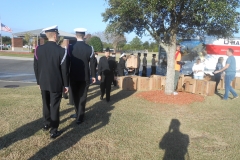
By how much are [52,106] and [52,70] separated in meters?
0.66

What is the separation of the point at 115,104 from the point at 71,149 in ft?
10.5

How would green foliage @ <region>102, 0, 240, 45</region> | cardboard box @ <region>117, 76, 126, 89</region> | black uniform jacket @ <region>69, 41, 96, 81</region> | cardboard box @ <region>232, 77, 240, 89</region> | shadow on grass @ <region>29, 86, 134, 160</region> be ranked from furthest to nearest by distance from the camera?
cardboard box @ <region>232, 77, 240, 89</region>, cardboard box @ <region>117, 76, 126, 89</region>, green foliage @ <region>102, 0, 240, 45</region>, black uniform jacket @ <region>69, 41, 96, 81</region>, shadow on grass @ <region>29, 86, 134, 160</region>

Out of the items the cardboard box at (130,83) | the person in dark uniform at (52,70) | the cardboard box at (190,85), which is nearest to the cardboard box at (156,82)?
the cardboard box at (130,83)

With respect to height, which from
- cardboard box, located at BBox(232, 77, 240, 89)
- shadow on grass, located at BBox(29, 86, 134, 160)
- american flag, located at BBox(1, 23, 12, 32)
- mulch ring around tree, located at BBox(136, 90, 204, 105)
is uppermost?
american flag, located at BBox(1, 23, 12, 32)

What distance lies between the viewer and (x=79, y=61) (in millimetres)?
4891

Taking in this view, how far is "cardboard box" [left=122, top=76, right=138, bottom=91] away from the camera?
922cm

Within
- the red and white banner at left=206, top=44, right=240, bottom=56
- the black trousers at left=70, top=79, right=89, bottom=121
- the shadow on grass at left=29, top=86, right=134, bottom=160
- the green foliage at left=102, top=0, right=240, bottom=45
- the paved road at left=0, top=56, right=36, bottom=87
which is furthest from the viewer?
the red and white banner at left=206, top=44, right=240, bottom=56

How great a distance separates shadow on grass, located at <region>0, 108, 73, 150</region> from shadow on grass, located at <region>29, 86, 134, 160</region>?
0.59 m

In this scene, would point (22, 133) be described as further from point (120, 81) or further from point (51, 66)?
point (120, 81)

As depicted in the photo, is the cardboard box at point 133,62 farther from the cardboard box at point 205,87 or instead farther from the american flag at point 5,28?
the american flag at point 5,28

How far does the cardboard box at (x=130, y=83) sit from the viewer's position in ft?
30.2

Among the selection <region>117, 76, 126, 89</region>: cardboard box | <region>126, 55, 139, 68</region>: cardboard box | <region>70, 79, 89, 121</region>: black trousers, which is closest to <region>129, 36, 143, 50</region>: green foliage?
<region>126, 55, 139, 68</region>: cardboard box

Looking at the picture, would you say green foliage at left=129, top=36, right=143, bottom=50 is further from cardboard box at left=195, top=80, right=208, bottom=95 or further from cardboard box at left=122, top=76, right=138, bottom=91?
cardboard box at left=195, top=80, right=208, bottom=95

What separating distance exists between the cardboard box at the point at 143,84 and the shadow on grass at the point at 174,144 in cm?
432
